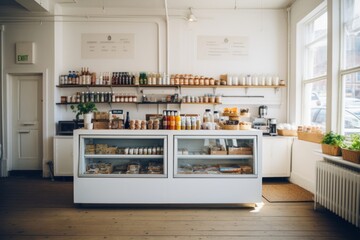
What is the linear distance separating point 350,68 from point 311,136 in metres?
1.37

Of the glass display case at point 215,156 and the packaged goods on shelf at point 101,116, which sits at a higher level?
the packaged goods on shelf at point 101,116

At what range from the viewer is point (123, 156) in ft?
12.0

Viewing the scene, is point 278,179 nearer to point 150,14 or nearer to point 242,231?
point 242,231

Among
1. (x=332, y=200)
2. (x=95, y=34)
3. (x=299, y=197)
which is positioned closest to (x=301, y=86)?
(x=299, y=197)

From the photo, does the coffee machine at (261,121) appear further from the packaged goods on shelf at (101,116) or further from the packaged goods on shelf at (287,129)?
the packaged goods on shelf at (101,116)

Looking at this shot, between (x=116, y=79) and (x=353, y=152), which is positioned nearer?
(x=353, y=152)

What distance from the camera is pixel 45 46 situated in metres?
5.67

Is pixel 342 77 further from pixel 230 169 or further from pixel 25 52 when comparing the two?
pixel 25 52

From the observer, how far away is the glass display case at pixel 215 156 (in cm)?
365

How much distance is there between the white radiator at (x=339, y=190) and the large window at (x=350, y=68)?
902mm

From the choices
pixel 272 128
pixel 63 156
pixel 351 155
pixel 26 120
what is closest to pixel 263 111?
pixel 272 128

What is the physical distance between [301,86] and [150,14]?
12.6 feet

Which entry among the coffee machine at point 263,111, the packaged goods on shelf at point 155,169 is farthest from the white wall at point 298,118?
the packaged goods on shelf at point 155,169

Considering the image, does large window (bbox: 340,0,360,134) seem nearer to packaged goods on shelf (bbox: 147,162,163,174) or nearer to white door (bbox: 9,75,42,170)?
packaged goods on shelf (bbox: 147,162,163,174)
